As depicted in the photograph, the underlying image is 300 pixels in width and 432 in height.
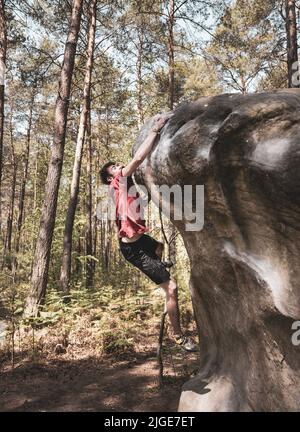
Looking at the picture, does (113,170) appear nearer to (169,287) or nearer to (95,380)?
(169,287)

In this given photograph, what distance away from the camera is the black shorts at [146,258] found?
16.0 feet

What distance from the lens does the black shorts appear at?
4891mm

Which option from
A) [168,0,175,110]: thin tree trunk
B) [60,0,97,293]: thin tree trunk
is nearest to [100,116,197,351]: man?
[60,0,97,293]: thin tree trunk

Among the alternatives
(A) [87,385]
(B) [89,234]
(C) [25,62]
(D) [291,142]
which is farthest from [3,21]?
(D) [291,142]

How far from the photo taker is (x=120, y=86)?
623 inches

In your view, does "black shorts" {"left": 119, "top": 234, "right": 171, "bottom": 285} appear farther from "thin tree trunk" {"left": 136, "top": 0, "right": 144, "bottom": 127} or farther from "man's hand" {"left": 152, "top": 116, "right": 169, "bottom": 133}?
"thin tree trunk" {"left": 136, "top": 0, "right": 144, "bottom": 127}

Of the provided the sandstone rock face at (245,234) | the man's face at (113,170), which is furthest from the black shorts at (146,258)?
the man's face at (113,170)

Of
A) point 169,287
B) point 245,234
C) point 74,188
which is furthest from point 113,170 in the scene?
point 74,188

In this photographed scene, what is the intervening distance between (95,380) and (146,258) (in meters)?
2.77
